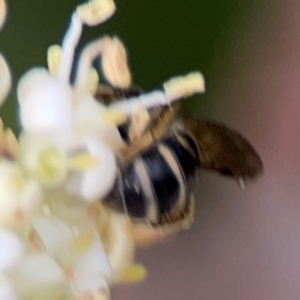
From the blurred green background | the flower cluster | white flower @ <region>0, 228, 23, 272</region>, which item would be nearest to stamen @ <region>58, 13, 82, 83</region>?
the flower cluster

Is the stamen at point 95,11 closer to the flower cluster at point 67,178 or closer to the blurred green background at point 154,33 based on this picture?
the flower cluster at point 67,178

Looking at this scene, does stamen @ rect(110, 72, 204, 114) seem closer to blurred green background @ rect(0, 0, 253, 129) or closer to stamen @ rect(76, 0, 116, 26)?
stamen @ rect(76, 0, 116, 26)

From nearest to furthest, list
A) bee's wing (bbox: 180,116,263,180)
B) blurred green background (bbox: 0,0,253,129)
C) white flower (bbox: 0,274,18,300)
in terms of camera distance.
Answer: white flower (bbox: 0,274,18,300)
bee's wing (bbox: 180,116,263,180)
blurred green background (bbox: 0,0,253,129)

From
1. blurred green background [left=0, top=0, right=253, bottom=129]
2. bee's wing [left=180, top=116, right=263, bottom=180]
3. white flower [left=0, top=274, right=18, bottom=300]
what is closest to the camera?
white flower [left=0, top=274, right=18, bottom=300]

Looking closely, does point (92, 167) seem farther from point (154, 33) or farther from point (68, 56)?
point (154, 33)

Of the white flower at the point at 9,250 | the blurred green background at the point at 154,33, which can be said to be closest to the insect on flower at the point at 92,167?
the white flower at the point at 9,250

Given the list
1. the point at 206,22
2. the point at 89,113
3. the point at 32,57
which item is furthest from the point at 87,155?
the point at 206,22

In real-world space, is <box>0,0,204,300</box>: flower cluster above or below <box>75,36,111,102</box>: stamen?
below
